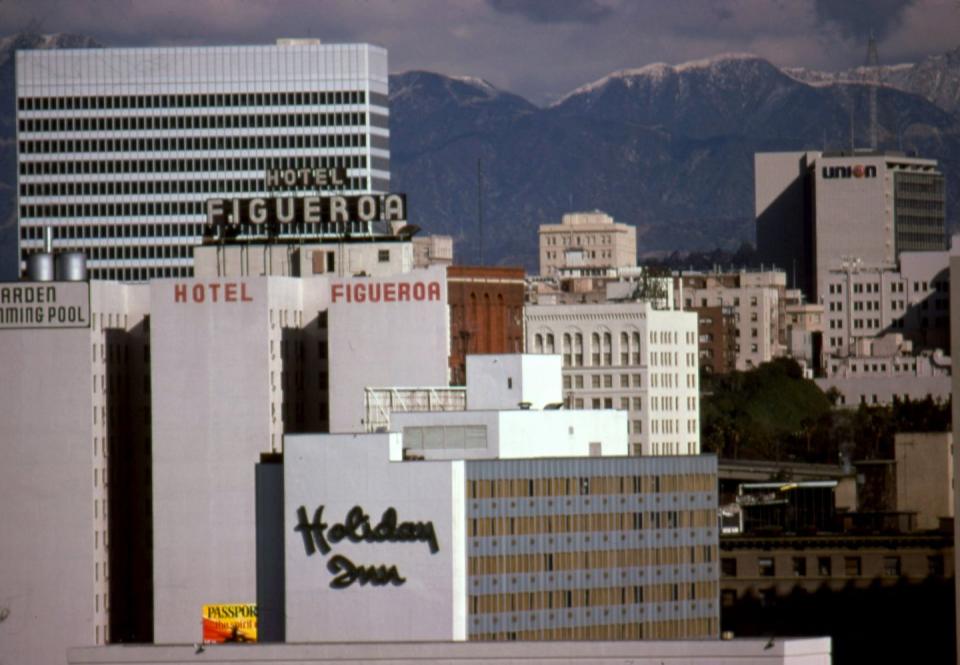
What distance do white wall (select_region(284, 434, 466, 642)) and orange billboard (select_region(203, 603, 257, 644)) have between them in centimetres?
3161

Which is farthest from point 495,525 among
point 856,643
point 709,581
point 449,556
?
point 856,643

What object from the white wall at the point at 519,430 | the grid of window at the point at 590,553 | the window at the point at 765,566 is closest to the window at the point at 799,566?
the window at the point at 765,566

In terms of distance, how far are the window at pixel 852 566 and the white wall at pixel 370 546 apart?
136 ft

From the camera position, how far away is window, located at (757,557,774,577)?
19525cm

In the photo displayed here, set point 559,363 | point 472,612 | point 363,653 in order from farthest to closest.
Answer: point 559,363
point 472,612
point 363,653

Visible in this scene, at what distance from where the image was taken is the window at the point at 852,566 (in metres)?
194

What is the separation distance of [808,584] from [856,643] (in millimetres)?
6034

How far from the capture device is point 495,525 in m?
162

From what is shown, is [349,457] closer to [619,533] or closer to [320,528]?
[320,528]

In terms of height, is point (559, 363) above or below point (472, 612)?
above

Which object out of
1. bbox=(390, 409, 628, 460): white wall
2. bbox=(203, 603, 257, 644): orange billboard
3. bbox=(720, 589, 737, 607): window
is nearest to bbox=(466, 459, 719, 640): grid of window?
bbox=(390, 409, 628, 460): white wall

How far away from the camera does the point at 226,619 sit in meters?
195

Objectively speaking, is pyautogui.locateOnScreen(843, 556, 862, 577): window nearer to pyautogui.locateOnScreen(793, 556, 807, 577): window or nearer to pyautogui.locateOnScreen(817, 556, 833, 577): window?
pyautogui.locateOnScreen(817, 556, 833, 577): window

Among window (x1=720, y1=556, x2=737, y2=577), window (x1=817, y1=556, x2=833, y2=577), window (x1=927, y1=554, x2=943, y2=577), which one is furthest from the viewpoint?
window (x1=720, y1=556, x2=737, y2=577)
